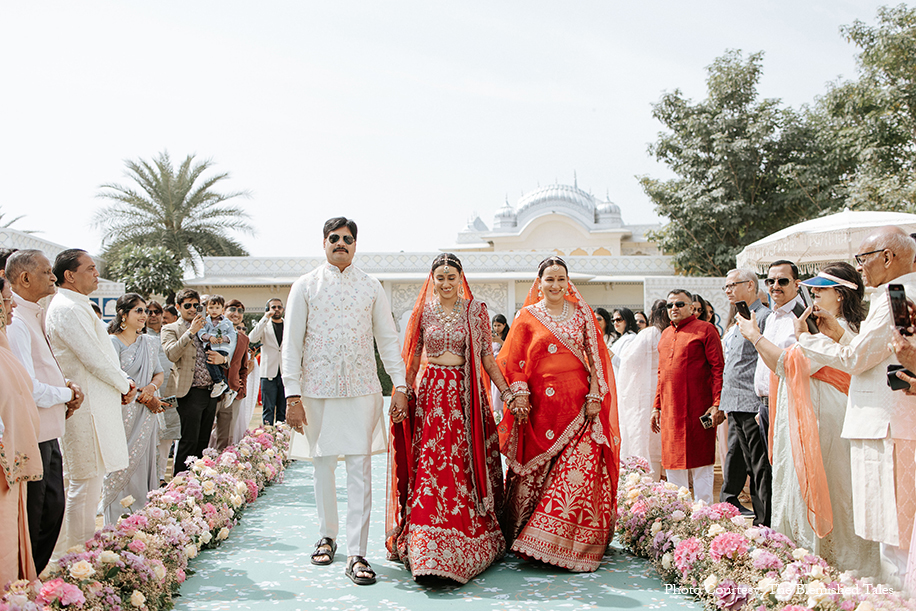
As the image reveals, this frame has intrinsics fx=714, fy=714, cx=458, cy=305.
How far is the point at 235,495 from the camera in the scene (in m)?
4.64

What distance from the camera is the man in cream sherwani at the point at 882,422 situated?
9.18ft

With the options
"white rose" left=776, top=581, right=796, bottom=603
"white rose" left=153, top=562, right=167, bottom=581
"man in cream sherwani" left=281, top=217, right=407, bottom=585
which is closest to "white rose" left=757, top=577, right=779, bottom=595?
"white rose" left=776, top=581, right=796, bottom=603

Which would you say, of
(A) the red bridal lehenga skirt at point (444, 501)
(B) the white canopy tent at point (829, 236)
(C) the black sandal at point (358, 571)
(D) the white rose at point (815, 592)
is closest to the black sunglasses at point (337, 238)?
(A) the red bridal lehenga skirt at point (444, 501)

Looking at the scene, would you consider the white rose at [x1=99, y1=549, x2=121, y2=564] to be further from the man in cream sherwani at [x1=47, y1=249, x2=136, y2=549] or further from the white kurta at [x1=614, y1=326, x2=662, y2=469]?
the white kurta at [x1=614, y1=326, x2=662, y2=469]

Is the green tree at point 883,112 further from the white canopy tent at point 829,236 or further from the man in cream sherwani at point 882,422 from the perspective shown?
the man in cream sherwani at point 882,422

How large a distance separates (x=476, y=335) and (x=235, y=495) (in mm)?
2013

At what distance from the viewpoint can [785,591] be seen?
8.72 feet

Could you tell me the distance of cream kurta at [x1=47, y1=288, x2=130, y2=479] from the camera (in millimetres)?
3604

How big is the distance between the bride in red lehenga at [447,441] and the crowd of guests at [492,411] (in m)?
0.01

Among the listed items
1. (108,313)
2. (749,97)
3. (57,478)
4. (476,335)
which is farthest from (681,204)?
(57,478)

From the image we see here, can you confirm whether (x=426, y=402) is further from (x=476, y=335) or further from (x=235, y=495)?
(x=235, y=495)

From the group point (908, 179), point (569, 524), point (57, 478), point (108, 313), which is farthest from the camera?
point (108, 313)

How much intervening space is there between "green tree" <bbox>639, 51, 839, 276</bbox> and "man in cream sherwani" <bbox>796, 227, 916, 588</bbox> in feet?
44.3

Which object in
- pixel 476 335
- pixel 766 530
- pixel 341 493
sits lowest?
pixel 341 493
